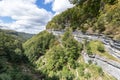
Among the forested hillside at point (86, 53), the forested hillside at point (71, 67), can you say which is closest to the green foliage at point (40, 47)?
the forested hillside at point (86, 53)

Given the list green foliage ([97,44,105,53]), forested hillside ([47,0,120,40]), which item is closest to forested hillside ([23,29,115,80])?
green foliage ([97,44,105,53])

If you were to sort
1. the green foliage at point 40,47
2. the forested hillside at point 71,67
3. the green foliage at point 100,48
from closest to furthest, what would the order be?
the forested hillside at point 71,67, the green foliage at point 100,48, the green foliage at point 40,47

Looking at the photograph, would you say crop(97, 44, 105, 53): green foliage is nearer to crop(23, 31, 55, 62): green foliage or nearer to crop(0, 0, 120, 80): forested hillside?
crop(0, 0, 120, 80): forested hillside

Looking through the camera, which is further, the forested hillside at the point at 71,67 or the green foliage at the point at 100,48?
the green foliage at the point at 100,48

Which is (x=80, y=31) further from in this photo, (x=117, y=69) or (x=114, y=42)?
(x=117, y=69)

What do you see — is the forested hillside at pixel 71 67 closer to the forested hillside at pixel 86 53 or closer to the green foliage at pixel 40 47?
the forested hillside at pixel 86 53

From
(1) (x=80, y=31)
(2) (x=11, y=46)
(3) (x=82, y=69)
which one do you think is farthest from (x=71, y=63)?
(2) (x=11, y=46)

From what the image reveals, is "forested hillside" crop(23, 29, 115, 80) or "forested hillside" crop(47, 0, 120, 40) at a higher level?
"forested hillside" crop(47, 0, 120, 40)

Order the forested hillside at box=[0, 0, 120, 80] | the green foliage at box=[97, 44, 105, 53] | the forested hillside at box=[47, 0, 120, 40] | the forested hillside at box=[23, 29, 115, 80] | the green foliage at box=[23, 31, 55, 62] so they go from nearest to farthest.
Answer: the forested hillside at box=[0, 0, 120, 80]
the forested hillside at box=[47, 0, 120, 40]
the forested hillside at box=[23, 29, 115, 80]
the green foliage at box=[97, 44, 105, 53]
the green foliage at box=[23, 31, 55, 62]

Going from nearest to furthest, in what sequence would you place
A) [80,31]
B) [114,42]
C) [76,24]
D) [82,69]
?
1. [114,42]
2. [82,69]
3. [80,31]
4. [76,24]

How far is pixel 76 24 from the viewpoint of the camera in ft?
238

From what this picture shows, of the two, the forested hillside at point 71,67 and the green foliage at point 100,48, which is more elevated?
the green foliage at point 100,48

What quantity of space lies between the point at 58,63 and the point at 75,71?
10.3 m

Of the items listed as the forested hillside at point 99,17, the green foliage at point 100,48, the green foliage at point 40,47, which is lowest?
the green foliage at point 40,47
